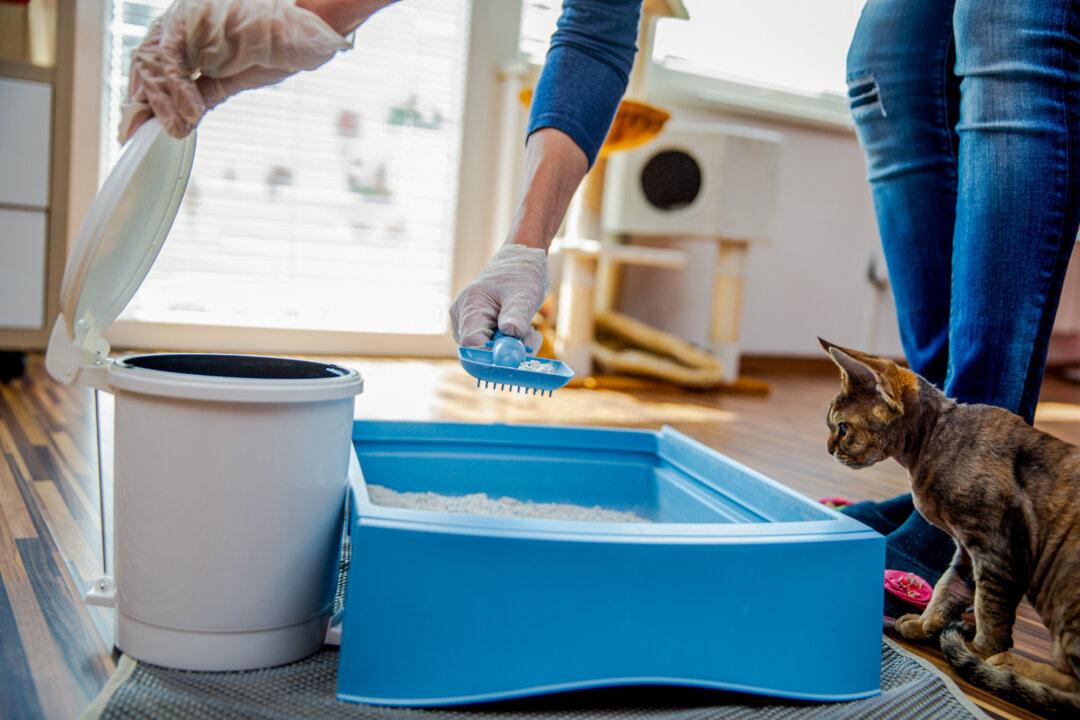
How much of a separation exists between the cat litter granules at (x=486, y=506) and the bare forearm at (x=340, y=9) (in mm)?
448

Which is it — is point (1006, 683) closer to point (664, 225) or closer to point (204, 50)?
point (204, 50)

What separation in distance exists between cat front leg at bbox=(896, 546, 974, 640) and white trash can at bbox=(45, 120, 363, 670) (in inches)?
22.1

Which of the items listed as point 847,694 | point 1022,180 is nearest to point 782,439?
point 1022,180

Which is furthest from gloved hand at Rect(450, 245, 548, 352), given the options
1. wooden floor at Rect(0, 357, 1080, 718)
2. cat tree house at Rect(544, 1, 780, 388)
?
cat tree house at Rect(544, 1, 780, 388)

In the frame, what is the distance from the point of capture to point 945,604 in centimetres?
88

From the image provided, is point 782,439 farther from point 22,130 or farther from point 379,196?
point 22,130

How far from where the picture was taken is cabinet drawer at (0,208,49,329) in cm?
208

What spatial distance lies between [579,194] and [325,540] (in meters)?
2.30

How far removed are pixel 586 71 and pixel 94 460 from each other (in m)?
0.88

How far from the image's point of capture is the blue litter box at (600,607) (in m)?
0.64

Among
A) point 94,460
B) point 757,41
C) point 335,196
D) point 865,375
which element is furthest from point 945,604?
point 757,41

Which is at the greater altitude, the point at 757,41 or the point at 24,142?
the point at 757,41

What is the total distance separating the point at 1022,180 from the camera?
35.6 inches

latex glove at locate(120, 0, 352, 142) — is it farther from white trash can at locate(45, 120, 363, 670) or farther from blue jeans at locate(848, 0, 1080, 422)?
blue jeans at locate(848, 0, 1080, 422)
